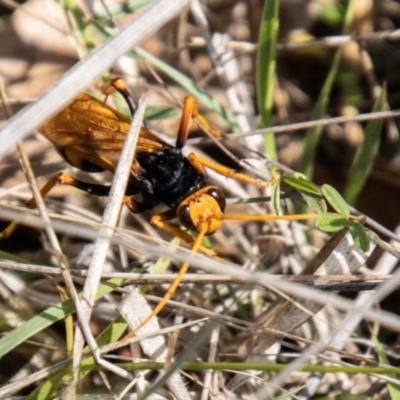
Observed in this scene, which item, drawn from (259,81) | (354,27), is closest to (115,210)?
(259,81)

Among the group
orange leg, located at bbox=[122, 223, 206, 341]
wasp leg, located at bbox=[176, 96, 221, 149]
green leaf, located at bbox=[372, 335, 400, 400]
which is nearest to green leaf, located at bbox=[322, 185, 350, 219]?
orange leg, located at bbox=[122, 223, 206, 341]

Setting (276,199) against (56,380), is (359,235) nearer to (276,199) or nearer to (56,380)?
(276,199)

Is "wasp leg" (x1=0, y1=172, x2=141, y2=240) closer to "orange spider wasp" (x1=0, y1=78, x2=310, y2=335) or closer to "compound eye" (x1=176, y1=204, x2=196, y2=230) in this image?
"orange spider wasp" (x1=0, y1=78, x2=310, y2=335)

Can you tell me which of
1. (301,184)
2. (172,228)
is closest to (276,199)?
(301,184)

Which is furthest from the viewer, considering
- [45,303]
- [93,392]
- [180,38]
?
[180,38]

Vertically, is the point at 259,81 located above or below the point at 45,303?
above

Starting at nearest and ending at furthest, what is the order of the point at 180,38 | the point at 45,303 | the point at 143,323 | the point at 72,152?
the point at 143,323, the point at 45,303, the point at 72,152, the point at 180,38

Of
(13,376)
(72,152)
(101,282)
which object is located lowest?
(13,376)

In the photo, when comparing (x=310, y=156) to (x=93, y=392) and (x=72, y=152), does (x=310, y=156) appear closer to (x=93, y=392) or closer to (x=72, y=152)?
(x=72, y=152)
